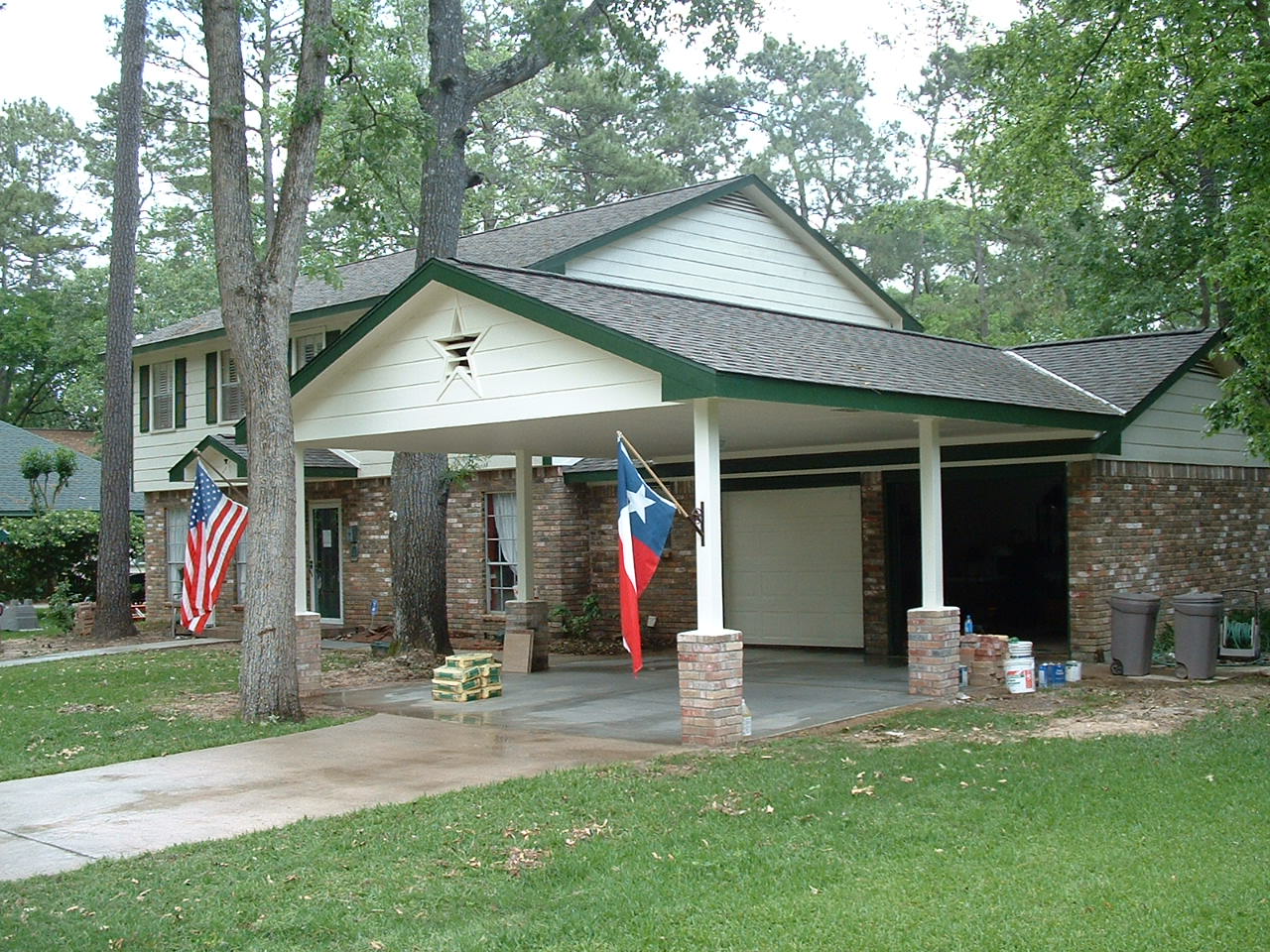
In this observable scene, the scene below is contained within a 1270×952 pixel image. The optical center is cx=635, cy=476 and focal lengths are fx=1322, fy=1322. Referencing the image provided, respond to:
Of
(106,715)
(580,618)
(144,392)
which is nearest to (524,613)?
(580,618)

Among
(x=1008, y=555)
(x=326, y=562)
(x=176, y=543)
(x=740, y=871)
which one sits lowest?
(x=740, y=871)

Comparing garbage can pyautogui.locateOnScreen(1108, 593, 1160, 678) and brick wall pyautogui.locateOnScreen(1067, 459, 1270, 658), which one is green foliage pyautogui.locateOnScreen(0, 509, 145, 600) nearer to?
brick wall pyautogui.locateOnScreen(1067, 459, 1270, 658)

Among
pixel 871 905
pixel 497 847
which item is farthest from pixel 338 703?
pixel 871 905

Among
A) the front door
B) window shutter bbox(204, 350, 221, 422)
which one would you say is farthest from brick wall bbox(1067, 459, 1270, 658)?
window shutter bbox(204, 350, 221, 422)

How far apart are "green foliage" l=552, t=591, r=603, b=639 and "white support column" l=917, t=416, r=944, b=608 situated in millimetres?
7358

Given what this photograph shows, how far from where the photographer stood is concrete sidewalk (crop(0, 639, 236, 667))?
1925 cm

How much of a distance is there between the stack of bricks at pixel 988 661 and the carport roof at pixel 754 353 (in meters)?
2.25

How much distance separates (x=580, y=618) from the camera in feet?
62.8

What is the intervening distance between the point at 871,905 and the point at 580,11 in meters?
14.8

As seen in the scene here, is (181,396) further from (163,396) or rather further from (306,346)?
(306,346)

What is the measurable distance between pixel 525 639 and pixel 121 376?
10.6 meters

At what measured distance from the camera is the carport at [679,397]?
10172mm

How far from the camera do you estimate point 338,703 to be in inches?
530

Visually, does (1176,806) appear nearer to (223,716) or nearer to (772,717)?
(772,717)
